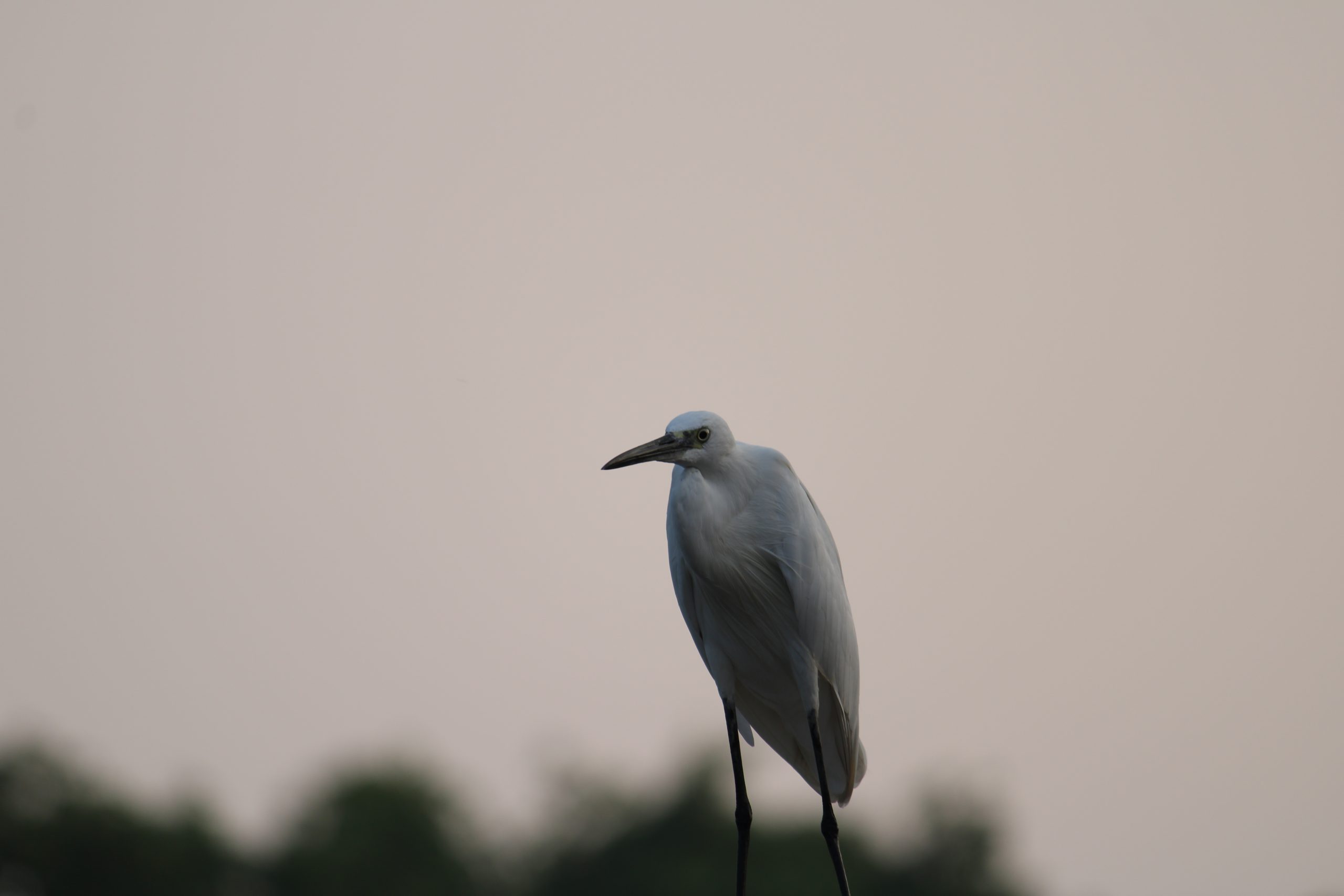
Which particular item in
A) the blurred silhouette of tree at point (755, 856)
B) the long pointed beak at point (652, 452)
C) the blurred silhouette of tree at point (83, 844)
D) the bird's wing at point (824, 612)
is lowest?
the blurred silhouette of tree at point (755, 856)

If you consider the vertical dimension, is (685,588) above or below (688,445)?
below

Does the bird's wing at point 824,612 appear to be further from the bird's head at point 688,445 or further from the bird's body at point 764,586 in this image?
the bird's head at point 688,445

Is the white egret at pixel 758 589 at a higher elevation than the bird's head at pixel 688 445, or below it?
below

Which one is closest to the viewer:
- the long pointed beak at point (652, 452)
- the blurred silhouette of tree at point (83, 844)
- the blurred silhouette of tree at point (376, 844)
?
the long pointed beak at point (652, 452)

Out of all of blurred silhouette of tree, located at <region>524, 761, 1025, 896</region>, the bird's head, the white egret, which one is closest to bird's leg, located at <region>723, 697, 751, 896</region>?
the white egret

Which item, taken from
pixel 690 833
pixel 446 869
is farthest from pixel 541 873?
pixel 690 833

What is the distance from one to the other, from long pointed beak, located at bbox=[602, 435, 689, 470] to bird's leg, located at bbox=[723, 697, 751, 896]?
0.99m

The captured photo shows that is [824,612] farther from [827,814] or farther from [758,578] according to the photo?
[827,814]

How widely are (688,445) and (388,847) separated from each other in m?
A: 23.2

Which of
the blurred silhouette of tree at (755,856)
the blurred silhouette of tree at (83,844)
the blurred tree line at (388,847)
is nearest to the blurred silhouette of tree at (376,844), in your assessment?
the blurred tree line at (388,847)

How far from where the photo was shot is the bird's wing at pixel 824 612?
12.2 ft

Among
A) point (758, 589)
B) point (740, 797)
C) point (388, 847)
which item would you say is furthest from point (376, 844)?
point (758, 589)

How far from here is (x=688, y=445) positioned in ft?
11.6

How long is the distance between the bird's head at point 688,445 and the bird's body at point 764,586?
52 mm
